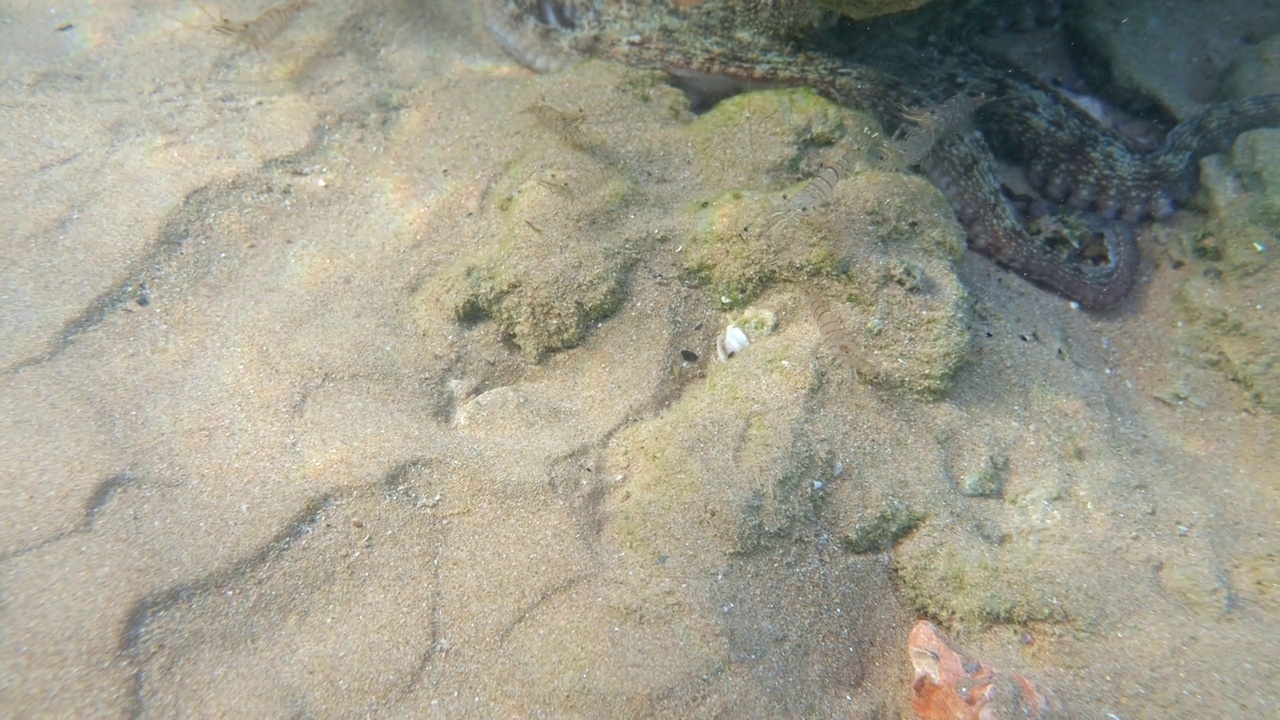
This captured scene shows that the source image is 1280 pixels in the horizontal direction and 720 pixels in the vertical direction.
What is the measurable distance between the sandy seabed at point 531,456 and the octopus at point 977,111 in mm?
261

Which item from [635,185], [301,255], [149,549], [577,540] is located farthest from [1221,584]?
[301,255]

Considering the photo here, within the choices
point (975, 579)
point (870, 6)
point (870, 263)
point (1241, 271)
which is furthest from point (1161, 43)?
point (975, 579)

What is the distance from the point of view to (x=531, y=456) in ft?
8.73

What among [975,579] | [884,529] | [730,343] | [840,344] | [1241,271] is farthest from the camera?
[1241,271]

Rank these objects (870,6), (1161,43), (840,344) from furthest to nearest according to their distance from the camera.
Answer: (1161,43) → (870,6) → (840,344)

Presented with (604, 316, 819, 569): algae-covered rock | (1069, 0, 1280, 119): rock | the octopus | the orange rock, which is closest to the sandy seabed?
(604, 316, 819, 569): algae-covered rock

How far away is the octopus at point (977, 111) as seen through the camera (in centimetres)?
367

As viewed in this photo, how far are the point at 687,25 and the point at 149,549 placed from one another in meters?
3.89

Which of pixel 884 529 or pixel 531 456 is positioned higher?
pixel 884 529

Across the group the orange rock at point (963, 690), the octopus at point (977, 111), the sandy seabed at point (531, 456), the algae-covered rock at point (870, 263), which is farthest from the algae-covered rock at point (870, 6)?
the orange rock at point (963, 690)

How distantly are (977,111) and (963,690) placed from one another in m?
3.48

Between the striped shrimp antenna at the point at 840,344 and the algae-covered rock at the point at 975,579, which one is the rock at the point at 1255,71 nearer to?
the striped shrimp antenna at the point at 840,344

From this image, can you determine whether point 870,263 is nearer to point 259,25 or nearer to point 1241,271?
point 1241,271

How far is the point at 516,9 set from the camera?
14.4 ft
